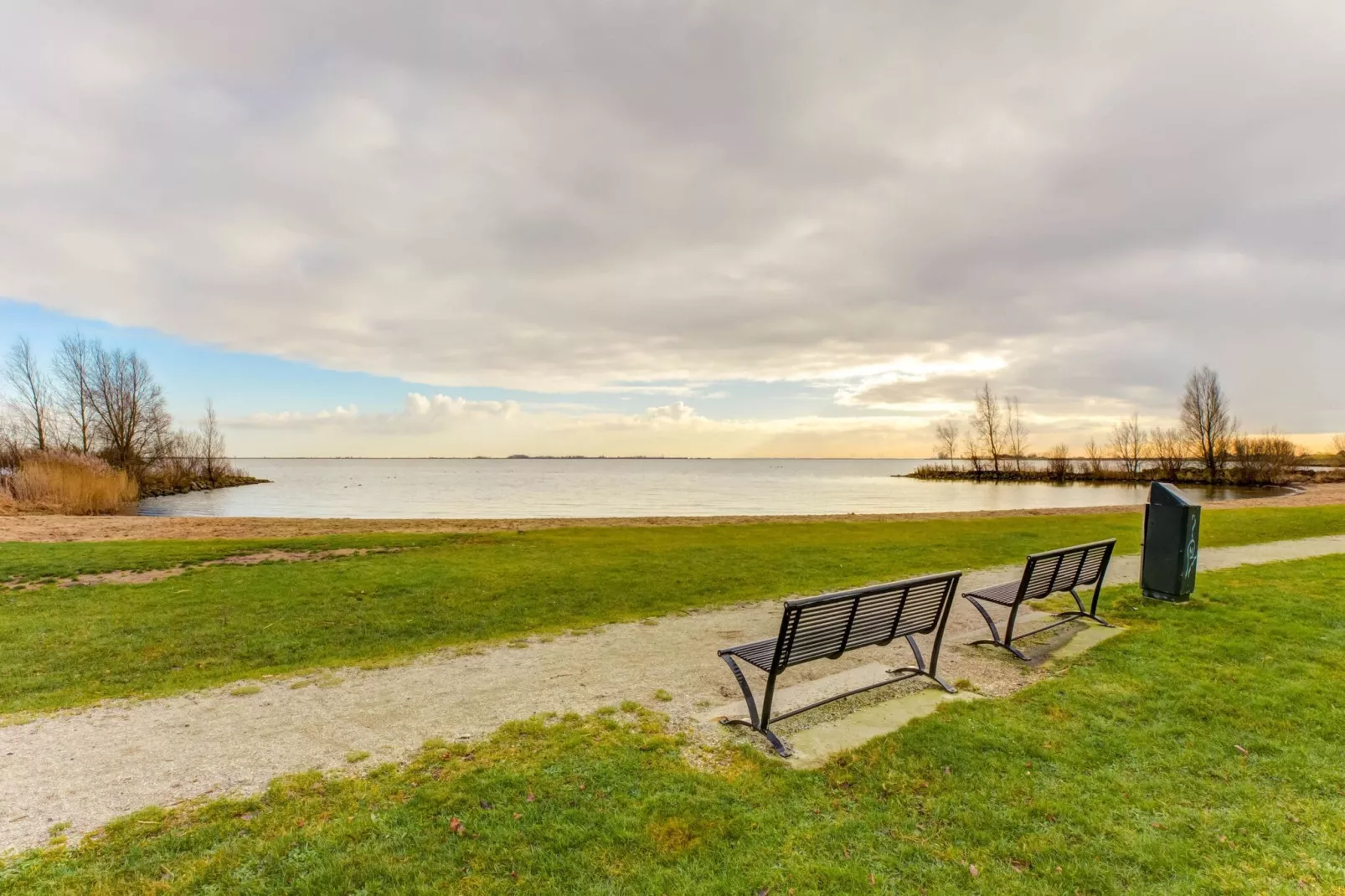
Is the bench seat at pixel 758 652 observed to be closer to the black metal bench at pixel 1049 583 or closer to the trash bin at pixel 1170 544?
the black metal bench at pixel 1049 583

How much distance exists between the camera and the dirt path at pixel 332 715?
4078mm

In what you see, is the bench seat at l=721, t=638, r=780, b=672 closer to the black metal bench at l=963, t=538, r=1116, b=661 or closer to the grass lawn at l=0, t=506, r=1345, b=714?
the black metal bench at l=963, t=538, r=1116, b=661

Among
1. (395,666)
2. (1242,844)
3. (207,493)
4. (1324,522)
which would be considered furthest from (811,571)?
(207,493)

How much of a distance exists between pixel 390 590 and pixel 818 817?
9109mm

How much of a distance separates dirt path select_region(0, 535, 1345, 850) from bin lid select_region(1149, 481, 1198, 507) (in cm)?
319

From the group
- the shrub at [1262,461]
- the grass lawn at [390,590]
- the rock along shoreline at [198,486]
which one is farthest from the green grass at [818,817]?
the shrub at [1262,461]

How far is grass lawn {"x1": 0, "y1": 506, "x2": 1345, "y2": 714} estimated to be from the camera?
7.04m

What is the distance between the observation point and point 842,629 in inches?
196

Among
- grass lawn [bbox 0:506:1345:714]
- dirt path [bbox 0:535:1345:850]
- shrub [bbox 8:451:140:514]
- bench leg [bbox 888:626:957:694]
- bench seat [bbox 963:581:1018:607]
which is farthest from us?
shrub [bbox 8:451:140:514]

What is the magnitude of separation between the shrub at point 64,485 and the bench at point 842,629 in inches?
1539

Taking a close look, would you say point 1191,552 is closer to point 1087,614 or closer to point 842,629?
point 1087,614

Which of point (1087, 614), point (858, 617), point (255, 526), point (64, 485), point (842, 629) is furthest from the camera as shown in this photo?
point (64, 485)

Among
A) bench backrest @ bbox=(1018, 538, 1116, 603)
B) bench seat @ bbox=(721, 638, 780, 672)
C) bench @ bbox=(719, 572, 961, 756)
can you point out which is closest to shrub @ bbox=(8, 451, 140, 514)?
bench seat @ bbox=(721, 638, 780, 672)

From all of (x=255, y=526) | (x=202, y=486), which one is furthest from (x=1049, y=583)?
(x=202, y=486)
